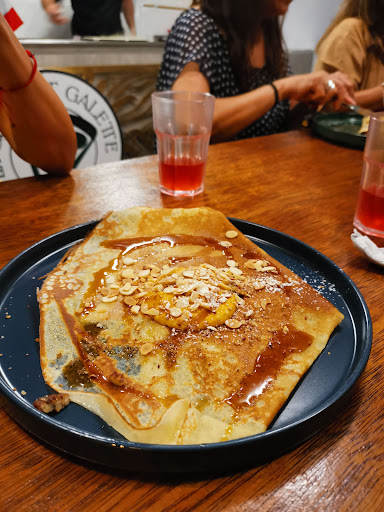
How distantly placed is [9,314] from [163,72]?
1857 mm

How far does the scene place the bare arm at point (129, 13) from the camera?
350 centimetres

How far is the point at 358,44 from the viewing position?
2.81m

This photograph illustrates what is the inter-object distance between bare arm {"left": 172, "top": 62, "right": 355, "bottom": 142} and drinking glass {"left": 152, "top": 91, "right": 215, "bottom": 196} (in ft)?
2.48

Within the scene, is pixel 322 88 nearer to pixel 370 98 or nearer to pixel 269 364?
pixel 370 98

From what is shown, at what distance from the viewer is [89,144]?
3.16 m

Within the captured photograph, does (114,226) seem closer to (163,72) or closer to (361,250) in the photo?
(361,250)

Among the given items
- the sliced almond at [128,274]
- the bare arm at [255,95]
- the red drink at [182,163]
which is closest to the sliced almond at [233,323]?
the sliced almond at [128,274]

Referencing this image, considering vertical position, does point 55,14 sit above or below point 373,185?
above

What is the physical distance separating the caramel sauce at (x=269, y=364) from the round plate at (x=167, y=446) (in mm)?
38

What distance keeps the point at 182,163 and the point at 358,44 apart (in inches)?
88.1

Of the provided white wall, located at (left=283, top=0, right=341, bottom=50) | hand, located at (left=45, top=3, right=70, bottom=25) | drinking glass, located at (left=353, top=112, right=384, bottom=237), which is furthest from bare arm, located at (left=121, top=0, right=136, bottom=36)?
drinking glass, located at (left=353, top=112, right=384, bottom=237)

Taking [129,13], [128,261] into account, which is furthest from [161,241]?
[129,13]

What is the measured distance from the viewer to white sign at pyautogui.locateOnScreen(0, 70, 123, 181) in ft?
9.40

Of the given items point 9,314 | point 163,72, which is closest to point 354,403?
point 9,314
